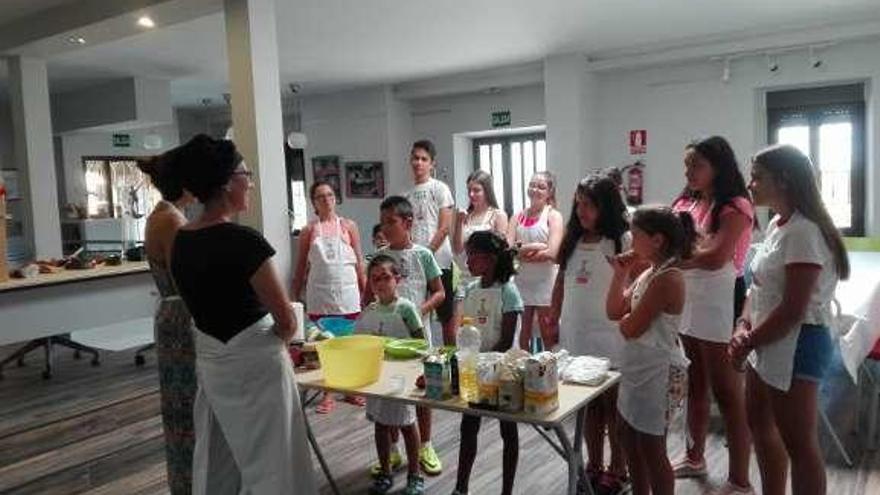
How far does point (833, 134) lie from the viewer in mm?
5789

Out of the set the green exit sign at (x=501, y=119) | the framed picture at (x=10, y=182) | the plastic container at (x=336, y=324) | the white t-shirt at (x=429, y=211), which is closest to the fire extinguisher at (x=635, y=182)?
the green exit sign at (x=501, y=119)

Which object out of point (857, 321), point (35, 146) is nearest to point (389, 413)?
point (857, 321)

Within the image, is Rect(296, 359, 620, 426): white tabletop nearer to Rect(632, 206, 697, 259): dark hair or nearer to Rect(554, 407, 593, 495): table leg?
Rect(554, 407, 593, 495): table leg

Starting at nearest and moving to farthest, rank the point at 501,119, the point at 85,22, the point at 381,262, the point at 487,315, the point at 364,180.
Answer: the point at 487,315 → the point at 381,262 → the point at 85,22 → the point at 501,119 → the point at 364,180

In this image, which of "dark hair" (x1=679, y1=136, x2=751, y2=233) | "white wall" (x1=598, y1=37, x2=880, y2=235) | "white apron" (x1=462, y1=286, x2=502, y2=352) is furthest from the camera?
"white wall" (x1=598, y1=37, x2=880, y2=235)

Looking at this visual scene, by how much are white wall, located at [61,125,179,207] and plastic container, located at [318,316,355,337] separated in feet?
21.6

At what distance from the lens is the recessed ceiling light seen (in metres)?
4.17

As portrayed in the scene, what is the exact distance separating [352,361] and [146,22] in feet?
10.5

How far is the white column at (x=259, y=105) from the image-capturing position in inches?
140

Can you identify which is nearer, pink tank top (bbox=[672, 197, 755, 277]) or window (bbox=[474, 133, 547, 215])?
pink tank top (bbox=[672, 197, 755, 277])

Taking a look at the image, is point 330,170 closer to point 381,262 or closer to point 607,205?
point 381,262

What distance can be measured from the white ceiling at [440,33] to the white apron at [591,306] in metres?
2.65

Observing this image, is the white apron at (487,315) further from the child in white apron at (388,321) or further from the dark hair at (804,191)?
the dark hair at (804,191)

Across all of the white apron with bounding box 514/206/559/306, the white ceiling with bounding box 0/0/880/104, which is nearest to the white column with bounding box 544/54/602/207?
the white ceiling with bounding box 0/0/880/104
